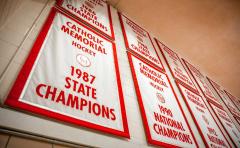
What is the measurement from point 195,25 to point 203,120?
2373mm

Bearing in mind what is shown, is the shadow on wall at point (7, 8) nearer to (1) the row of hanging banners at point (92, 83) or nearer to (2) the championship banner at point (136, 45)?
(1) the row of hanging banners at point (92, 83)

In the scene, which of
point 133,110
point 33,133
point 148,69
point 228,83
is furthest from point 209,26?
point 33,133

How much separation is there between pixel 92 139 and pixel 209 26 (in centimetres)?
414

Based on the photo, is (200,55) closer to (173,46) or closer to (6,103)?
(173,46)

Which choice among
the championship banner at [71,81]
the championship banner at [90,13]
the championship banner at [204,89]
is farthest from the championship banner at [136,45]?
the championship banner at [204,89]

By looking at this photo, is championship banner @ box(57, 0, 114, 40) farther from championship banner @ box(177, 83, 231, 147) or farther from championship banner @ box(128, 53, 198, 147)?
championship banner @ box(177, 83, 231, 147)

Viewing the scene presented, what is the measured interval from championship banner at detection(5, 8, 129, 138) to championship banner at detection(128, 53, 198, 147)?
1.20 ft

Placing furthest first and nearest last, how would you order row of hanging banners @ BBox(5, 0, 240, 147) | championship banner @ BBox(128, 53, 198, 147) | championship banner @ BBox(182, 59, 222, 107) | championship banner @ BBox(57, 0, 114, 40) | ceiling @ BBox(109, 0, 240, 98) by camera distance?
championship banner @ BBox(182, 59, 222, 107), ceiling @ BBox(109, 0, 240, 98), championship banner @ BBox(57, 0, 114, 40), championship banner @ BBox(128, 53, 198, 147), row of hanging banners @ BBox(5, 0, 240, 147)

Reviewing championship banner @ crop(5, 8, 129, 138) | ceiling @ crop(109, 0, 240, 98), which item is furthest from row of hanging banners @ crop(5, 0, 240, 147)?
ceiling @ crop(109, 0, 240, 98)

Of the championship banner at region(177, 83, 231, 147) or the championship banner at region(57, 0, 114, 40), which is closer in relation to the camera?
the championship banner at region(57, 0, 114, 40)

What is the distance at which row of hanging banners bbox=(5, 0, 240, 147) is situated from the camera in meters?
1.23

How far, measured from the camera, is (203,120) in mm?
2924

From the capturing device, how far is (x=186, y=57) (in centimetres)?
492

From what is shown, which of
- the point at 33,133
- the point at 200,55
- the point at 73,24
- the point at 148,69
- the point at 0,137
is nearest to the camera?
the point at 0,137
